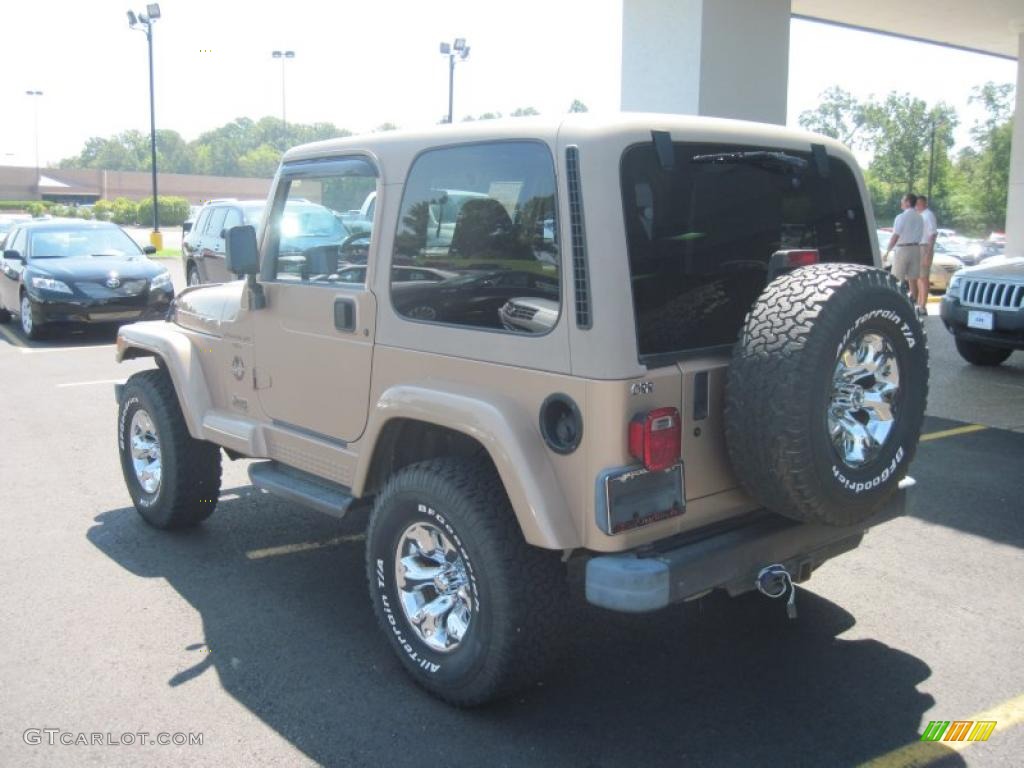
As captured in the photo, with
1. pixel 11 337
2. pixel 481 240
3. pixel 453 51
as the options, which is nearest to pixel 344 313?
pixel 481 240

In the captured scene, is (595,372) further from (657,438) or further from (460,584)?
(460,584)

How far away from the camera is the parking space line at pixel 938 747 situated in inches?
128

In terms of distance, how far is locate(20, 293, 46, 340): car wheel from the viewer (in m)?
12.9

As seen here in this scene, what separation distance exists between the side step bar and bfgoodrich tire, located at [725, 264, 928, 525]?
1.76 metres

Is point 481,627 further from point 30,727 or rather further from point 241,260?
point 241,260

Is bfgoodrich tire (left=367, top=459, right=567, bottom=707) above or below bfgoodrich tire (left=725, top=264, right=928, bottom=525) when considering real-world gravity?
below

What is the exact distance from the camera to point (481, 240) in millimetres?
3619

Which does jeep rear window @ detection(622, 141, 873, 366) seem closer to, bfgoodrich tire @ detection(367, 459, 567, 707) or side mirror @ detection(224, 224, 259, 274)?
bfgoodrich tire @ detection(367, 459, 567, 707)

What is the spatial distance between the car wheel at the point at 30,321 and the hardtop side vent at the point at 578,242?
456 inches

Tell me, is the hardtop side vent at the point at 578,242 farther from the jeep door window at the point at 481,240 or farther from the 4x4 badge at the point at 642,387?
the 4x4 badge at the point at 642,387

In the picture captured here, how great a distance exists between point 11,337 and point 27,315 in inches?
32.5

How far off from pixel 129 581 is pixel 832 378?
3.52 m

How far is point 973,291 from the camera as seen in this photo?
9.81 m

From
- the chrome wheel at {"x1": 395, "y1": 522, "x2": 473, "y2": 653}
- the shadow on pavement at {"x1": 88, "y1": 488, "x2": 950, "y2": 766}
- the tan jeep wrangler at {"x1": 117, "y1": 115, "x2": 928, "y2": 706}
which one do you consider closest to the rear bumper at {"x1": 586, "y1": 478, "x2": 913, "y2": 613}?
the tan jeep wrangler at {"x1": 117, "y1": 115, "x2": 928, "y2": 706}
